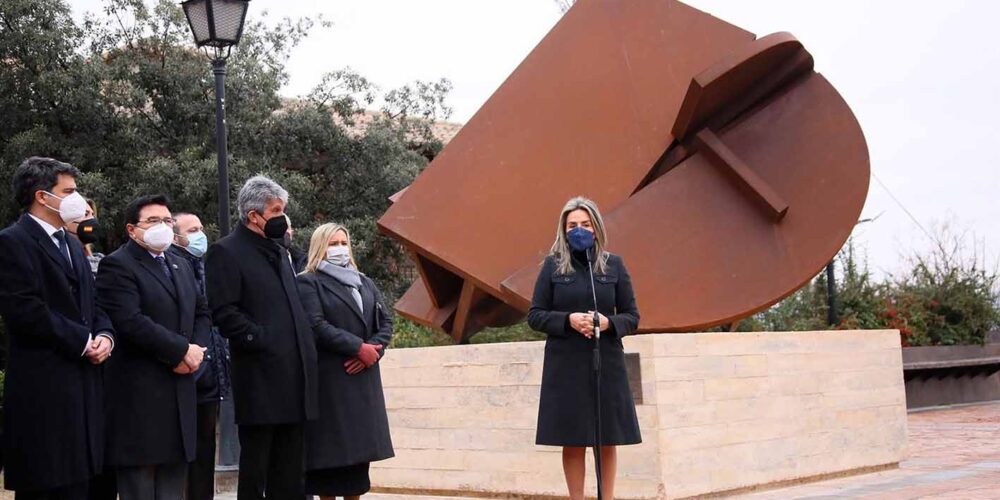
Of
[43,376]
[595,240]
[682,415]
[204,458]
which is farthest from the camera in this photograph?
[682,415]

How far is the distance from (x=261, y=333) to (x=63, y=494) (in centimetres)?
110

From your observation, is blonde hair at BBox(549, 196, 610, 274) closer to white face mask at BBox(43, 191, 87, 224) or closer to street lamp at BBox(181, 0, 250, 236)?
white face mask at BBox(43, 191, 87, 224)

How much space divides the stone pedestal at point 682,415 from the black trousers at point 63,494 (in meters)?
3.38

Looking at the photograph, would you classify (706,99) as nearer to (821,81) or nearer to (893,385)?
(821,81)

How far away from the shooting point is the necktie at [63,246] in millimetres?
5027

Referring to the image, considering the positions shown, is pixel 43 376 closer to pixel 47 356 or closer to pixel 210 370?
pixel 47 356

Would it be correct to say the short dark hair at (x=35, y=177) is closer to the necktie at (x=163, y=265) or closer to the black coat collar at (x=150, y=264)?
the black coat collar at (x=150, y=264)

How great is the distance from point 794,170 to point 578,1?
191 cm

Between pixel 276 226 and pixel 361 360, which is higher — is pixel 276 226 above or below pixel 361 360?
above

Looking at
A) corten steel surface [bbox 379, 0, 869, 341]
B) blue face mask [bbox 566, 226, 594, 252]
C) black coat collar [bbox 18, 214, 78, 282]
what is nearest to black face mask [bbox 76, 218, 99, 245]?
black coat collar [bbox 18, 214, 78, 282]

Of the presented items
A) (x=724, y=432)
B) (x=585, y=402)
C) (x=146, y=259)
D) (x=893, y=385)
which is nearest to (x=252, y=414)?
(x=146, y=259)

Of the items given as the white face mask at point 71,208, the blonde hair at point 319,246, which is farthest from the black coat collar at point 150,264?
the blonde hair at point 319,246

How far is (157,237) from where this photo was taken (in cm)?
543

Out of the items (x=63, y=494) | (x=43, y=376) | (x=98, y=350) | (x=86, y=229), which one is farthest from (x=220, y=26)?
(x=63, y=494)
